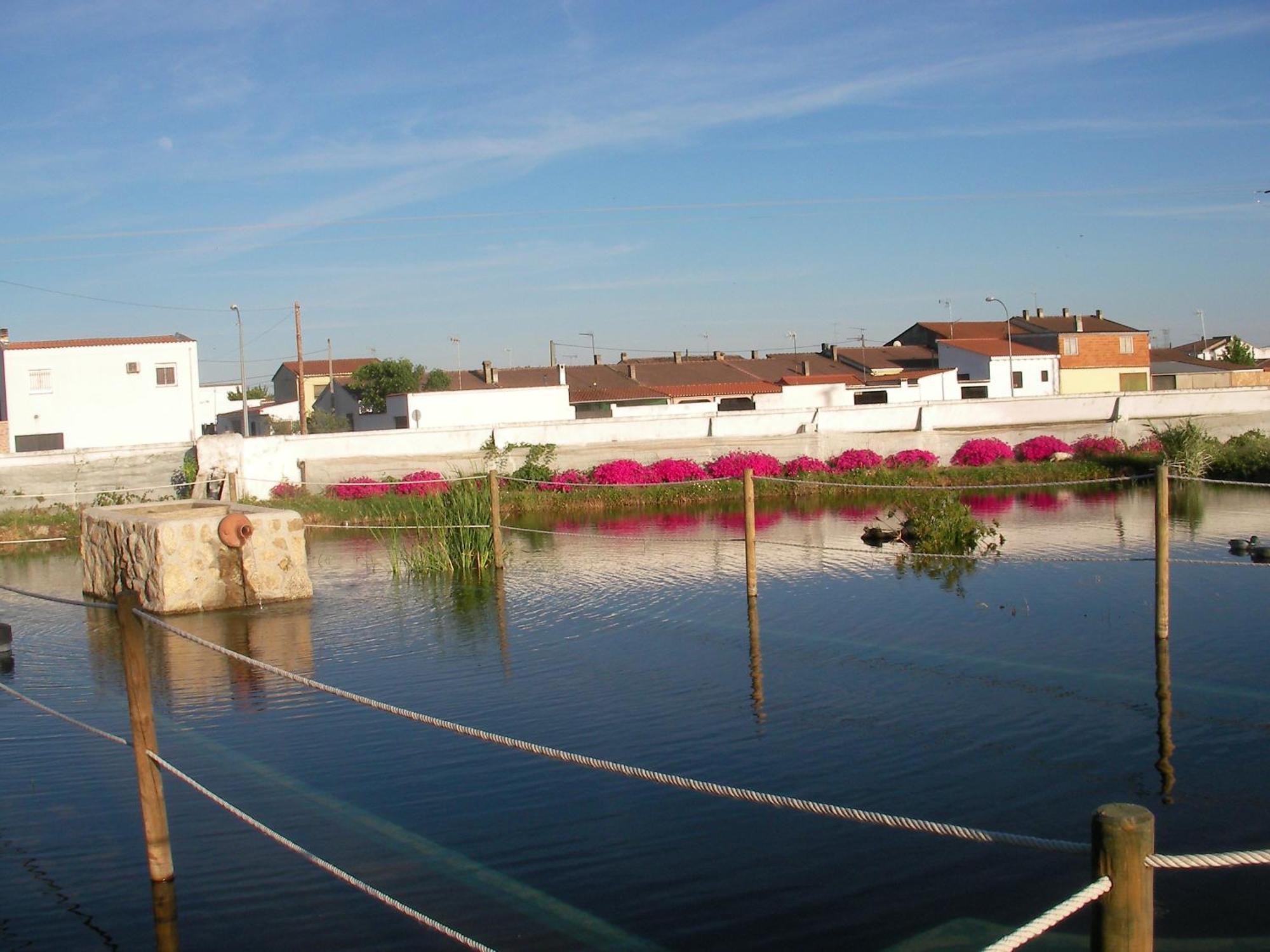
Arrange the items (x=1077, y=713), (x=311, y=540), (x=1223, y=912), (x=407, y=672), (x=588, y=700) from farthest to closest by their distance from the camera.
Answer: (x=311, y=540)
(x=407, y=672)
(x=588, y=700)
(x=1077, y=713)
(x=1223, y=912)

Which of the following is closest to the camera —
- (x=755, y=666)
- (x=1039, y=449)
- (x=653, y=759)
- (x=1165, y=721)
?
(x=653, y=759)

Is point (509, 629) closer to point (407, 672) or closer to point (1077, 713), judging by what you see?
point (407, 672)

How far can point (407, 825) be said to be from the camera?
283 inches

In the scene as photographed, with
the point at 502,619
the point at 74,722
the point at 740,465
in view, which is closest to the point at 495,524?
the point at 502,619

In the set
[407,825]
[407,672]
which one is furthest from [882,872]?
[407,672]

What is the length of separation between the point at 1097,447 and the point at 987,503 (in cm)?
908

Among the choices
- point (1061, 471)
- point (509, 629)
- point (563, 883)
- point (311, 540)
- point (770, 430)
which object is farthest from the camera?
point (770, 430)

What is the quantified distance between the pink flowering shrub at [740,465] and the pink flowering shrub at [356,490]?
7945 millimetres

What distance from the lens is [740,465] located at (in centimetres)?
3016

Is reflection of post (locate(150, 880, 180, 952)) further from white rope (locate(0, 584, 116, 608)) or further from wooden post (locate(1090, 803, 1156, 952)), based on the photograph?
wooden post (locate(1090, 803, 1156, 952))

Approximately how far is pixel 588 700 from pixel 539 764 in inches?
56.7

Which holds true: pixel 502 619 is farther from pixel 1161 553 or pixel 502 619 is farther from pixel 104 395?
pixel 104 395

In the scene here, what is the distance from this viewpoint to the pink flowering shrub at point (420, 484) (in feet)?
85.8

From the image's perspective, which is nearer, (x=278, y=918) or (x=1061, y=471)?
(x=278, y=918)
